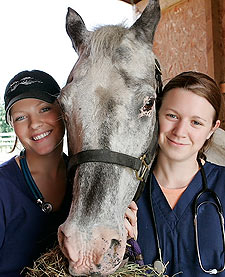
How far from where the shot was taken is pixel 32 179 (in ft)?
5.05

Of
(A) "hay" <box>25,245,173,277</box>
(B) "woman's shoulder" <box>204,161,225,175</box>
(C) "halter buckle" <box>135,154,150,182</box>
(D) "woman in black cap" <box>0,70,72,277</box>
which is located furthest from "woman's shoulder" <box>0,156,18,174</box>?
(B) "woman's shoulder" <box>204,161,225,175</box>

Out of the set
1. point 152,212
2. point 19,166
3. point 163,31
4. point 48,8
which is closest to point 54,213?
point 19,166

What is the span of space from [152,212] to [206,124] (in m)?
0.41

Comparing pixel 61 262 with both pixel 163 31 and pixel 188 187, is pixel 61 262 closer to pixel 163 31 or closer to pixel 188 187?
pixel 188 187

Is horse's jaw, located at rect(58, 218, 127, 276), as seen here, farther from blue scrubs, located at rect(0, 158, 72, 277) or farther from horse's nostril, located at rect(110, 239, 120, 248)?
blue scrubs, located at rect(0, 158, 72, 277)

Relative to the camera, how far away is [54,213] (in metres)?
1.52

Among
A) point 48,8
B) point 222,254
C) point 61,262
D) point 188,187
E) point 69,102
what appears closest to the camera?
point 61,262

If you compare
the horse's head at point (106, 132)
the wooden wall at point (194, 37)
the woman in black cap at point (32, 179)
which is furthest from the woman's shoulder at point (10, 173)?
the wooden wall at point (194, 37)

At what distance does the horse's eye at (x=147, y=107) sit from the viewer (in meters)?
1.26

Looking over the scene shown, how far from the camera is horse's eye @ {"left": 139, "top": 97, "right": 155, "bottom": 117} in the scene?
1258 mm

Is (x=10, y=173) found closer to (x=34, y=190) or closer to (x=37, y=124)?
(x=34, y=190)

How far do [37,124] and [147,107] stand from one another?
1.68 ft

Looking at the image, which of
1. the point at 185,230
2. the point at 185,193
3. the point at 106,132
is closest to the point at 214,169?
the point at 185,193

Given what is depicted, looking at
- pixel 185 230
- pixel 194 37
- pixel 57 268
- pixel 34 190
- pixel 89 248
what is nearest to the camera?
pixel 89 248
